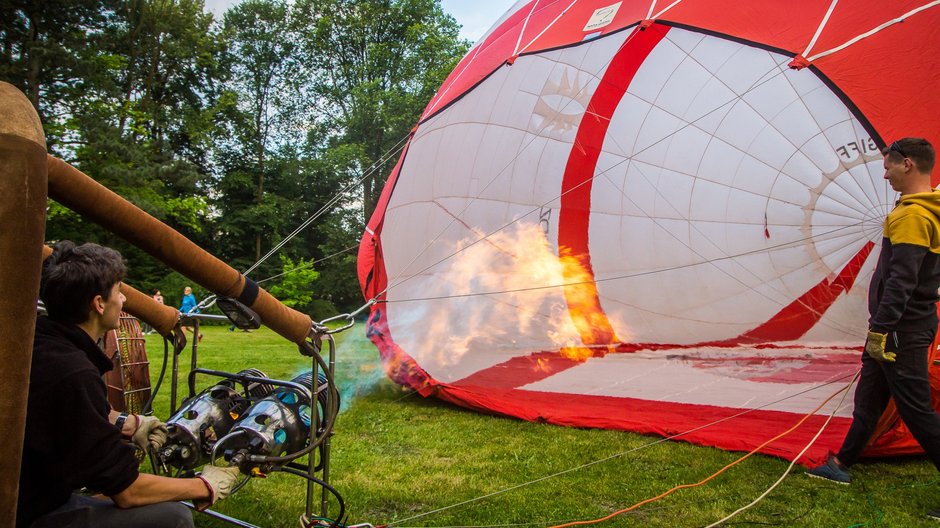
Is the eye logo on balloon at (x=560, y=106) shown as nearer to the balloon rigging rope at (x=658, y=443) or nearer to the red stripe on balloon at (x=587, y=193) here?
the red stripe on balloon at (x=587, y=193)

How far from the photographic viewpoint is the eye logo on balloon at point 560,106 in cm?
434

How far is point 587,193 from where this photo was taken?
14.9ft

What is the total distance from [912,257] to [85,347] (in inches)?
112

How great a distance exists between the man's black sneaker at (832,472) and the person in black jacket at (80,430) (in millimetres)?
2453

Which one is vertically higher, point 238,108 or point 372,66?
point 372,66

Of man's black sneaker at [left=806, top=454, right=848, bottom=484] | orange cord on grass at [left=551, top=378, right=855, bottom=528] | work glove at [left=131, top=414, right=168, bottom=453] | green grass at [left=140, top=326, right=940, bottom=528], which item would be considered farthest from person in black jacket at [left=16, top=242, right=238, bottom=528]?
man's black sneaker at [left=806, top=454, right=848, bottom=484]

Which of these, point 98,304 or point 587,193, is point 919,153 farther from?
point 98,304

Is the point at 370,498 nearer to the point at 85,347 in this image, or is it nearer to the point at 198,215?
the point at 85,347

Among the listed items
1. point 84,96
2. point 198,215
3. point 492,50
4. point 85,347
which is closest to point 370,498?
point 85,347

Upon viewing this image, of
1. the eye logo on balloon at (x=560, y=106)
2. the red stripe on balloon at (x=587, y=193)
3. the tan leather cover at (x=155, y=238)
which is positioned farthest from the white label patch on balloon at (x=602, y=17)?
the tan leather cover at (x=155, y=238)

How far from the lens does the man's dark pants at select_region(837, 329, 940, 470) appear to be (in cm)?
255

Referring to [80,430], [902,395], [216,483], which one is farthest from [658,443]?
[80,430]

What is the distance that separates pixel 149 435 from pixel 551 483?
5.36ft

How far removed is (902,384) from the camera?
2.59m
